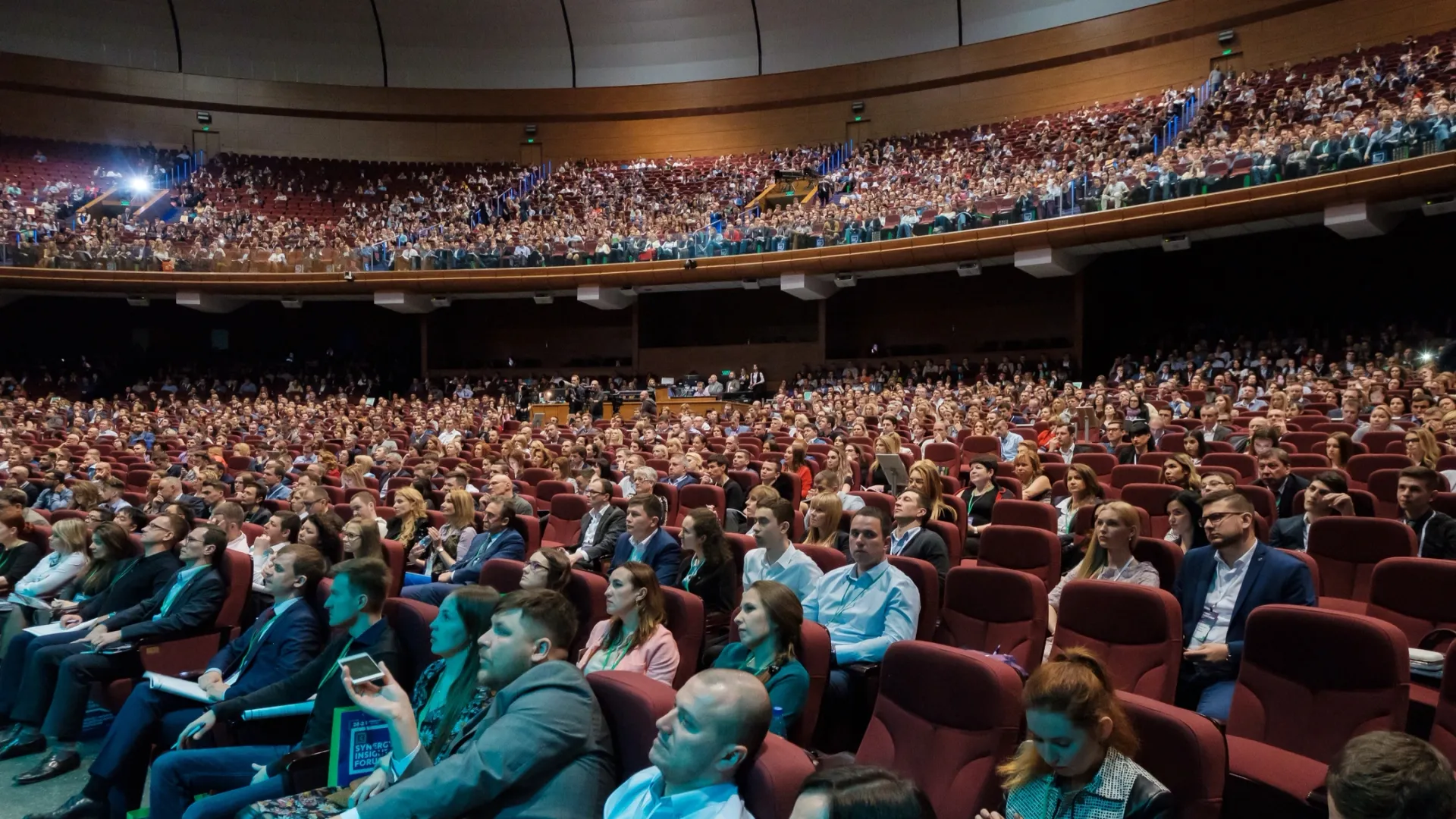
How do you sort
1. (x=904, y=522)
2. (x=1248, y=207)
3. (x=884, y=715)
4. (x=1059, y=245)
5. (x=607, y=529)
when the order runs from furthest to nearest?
1. (x=1059, y=245)
2. (x=1248, y=207)
3. (x=607, y=529)
4. (x=904, y=522)
5. (x=884, y=715)

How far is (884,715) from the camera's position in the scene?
2.61 meters

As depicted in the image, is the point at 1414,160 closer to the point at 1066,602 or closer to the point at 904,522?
the point at 904,522

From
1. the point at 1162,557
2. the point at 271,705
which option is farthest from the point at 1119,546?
the point at 271,705

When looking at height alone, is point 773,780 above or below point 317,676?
above

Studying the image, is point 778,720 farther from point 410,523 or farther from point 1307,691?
point 410,523

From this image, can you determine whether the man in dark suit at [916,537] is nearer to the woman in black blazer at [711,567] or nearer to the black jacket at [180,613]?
the woman in black blazer at [711,567]

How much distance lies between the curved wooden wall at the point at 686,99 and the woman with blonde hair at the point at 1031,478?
1503cm

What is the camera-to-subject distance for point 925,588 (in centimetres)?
367

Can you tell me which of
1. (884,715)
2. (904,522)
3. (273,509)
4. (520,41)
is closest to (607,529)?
(904,522)

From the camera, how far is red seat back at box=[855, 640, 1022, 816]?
229 centimetres

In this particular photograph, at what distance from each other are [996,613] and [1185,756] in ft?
4.86

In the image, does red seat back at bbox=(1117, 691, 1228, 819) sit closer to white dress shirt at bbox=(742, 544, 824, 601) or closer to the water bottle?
the water bottle

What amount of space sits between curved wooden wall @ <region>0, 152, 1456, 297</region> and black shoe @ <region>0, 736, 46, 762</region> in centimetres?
1304

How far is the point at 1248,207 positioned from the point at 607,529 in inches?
414
